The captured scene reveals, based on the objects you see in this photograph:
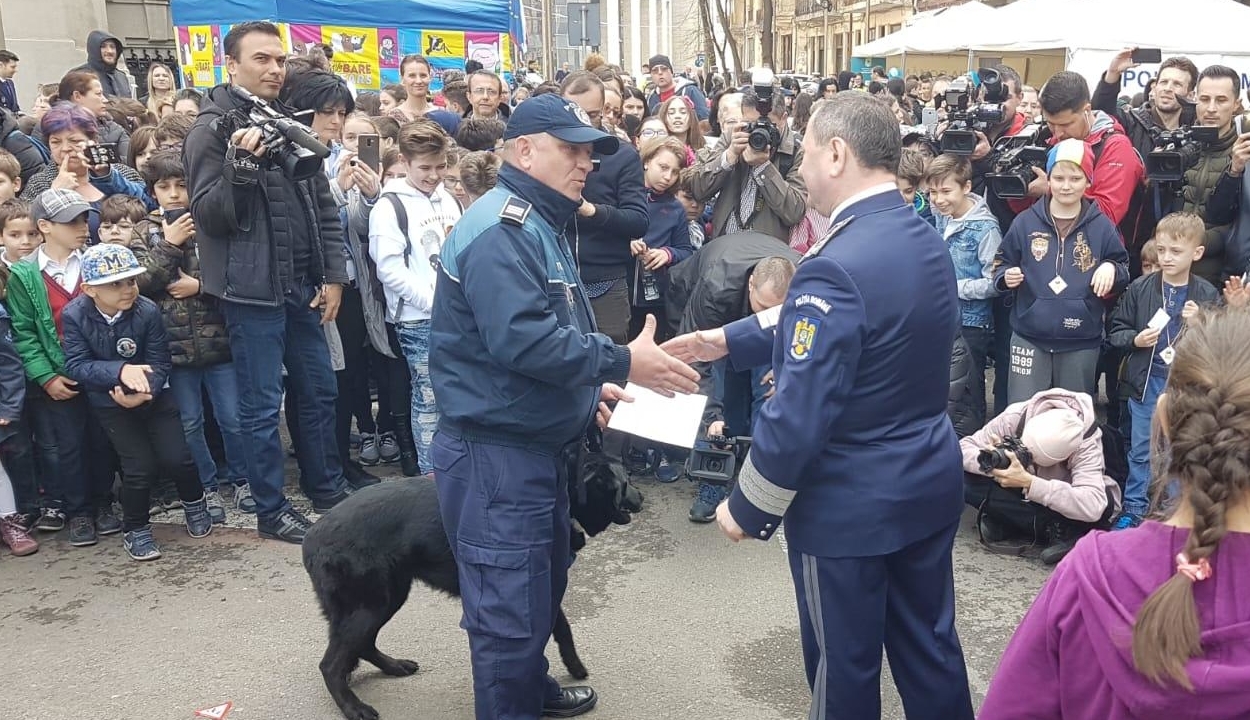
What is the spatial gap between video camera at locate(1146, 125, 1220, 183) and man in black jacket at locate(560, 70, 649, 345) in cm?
268

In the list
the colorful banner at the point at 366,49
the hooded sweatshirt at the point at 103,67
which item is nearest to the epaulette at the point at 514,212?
the hooded sweatshirt at the point at 103,67

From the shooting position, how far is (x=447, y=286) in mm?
2912

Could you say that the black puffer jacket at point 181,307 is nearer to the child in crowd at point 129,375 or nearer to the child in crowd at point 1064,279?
the child in crowd at point 129,375

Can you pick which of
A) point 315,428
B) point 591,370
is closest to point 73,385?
point 315,428

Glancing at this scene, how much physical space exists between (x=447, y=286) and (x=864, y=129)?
3.91 ft

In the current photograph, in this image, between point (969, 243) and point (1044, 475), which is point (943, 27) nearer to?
point (969, 243)

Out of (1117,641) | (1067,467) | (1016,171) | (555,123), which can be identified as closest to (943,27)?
(1016,171)

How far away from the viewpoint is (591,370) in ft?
9.25

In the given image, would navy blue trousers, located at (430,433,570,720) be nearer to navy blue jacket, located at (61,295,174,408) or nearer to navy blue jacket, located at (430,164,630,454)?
navy blue jacket, located at (430,164,630,454)

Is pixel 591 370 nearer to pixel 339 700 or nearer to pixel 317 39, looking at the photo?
pixel 339 700

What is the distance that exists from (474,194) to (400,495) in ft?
6.64

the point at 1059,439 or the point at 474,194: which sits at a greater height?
the point at 474,194

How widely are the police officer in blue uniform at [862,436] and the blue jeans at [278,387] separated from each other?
8.87 feet

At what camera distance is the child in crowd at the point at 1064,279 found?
5055 mm
